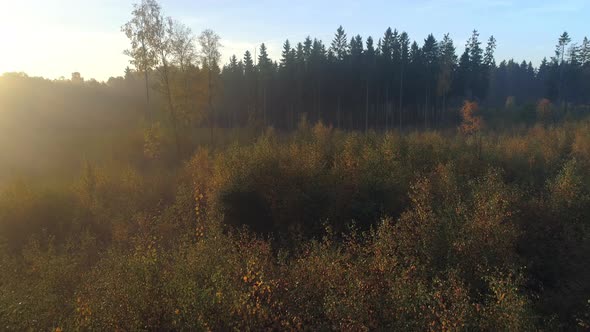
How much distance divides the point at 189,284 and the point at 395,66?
49939 mm

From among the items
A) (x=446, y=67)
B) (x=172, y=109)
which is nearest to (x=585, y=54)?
(x=446, y=67)

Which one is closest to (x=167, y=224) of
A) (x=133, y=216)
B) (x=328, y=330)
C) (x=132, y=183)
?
(x=133, y=216)

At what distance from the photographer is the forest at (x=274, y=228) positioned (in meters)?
5.97

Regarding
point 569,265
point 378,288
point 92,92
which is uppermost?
point 92,92

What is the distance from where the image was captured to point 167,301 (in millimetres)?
5984

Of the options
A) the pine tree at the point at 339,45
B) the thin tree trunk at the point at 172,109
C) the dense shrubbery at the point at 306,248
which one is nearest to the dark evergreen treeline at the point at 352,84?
the pine tree at the point at 339,45

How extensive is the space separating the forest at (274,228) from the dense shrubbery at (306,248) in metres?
0.05

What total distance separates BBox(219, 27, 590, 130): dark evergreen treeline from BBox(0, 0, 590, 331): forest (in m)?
18.8

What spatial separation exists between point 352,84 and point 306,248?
41.6m

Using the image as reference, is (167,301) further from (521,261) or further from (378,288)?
(521,261)

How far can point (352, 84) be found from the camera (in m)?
49.2

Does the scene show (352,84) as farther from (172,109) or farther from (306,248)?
(306,248)

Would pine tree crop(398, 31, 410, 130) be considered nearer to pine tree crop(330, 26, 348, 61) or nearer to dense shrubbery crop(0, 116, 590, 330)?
pine tree crop(330, 26, 348, 61)

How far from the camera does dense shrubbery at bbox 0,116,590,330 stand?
19.3 ft
